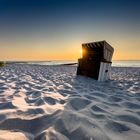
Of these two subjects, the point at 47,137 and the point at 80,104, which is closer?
the point at 47,137

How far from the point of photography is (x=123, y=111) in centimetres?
220

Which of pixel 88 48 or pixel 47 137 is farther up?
pixel 88 48

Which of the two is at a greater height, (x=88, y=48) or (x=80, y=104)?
(x=88, y=48)

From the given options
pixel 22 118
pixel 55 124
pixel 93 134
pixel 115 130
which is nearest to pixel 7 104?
pixel 22 118

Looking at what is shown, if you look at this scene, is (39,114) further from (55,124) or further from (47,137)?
(47,137)

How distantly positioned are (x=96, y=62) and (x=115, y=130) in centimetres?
450

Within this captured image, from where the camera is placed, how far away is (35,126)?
1655mm

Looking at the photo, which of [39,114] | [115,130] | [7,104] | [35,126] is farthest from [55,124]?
[7,104]

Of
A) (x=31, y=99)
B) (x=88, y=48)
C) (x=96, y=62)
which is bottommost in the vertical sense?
(x=31, y=99)

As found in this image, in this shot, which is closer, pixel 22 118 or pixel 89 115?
pixel 22 118

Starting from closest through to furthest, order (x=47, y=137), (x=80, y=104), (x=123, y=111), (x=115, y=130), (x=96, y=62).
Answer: (x=47, y=137) < (x=115, y=130) < (x=123, y=111) < (x=80, y=104) < (x=96, y=62)

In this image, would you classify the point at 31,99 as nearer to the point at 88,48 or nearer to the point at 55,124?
the point at 55,124

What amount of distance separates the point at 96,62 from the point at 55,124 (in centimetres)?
455

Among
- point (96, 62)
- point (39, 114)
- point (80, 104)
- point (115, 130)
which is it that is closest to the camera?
point (115, 130)
